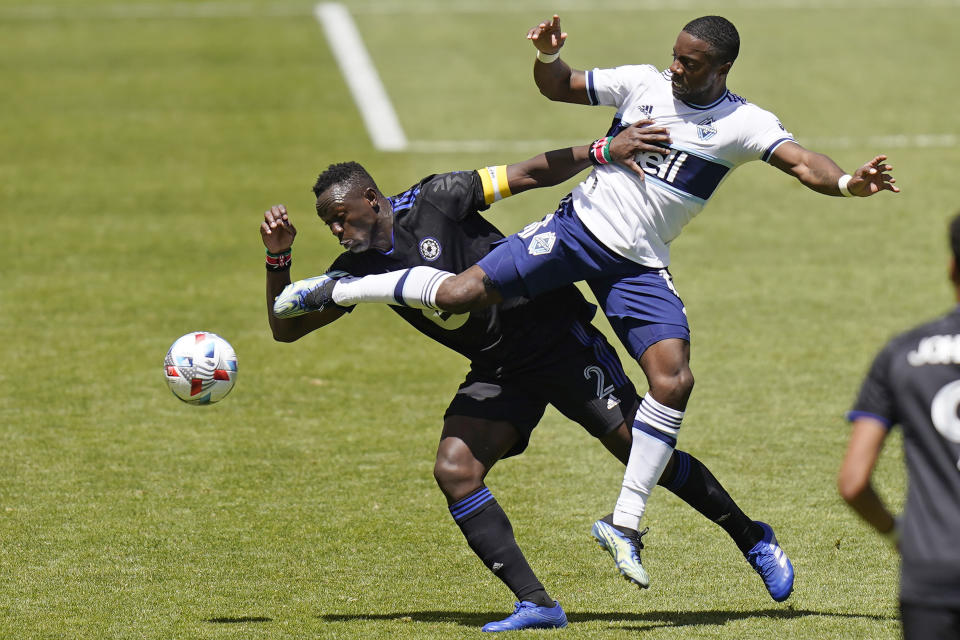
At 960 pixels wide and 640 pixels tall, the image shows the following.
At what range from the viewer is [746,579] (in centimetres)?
750

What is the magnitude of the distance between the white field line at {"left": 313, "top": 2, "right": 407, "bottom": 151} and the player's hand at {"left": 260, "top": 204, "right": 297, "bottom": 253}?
39.0 ft

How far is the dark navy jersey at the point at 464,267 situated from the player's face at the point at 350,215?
0.14 meters

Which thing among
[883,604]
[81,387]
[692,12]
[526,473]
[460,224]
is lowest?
[883,604]

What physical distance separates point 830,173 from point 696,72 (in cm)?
86

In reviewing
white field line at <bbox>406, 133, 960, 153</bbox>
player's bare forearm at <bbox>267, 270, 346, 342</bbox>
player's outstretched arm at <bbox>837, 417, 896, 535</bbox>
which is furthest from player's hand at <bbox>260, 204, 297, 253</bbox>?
white field line at <bbox>406, 133, 960, 153</bbox>

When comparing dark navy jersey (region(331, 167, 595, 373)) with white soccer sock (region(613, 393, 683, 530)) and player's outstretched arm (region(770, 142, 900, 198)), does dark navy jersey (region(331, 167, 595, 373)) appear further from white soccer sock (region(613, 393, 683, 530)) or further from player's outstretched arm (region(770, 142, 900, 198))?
player's outstretched arm (region(770, 142, 900, 198))

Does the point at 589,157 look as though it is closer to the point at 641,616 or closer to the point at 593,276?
the point at 593,276

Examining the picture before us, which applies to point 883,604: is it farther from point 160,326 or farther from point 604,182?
point 160,326

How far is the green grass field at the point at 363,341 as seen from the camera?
7359 mm

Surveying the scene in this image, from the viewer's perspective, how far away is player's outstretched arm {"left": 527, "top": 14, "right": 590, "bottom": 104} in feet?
23.9

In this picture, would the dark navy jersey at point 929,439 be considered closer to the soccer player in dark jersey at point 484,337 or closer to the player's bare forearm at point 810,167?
the player's bare forearm at point 810,167

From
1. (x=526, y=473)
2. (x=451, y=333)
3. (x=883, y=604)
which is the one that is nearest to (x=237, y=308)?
(x=526, y=473)

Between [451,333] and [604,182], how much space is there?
113 centimetres

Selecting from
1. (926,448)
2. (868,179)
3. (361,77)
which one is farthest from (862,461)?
(361,77)
